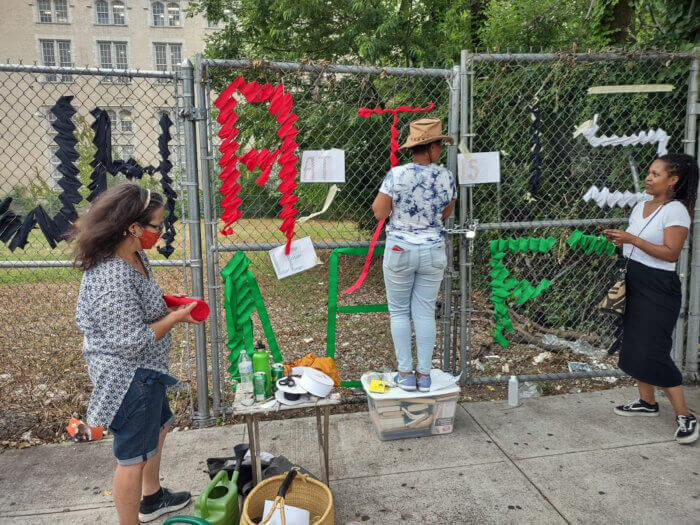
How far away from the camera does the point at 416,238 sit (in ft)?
10.7

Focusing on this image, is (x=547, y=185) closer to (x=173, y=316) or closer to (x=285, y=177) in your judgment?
(x=285, y=177)

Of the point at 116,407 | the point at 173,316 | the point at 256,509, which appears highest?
the point at 173,316

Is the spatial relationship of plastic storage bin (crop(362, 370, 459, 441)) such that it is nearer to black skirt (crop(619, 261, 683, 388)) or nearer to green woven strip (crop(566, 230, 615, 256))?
black skirt (crop(619, 261, 683, 388))

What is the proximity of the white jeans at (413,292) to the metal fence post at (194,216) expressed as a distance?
133 cm

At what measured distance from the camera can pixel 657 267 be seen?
3334 mm

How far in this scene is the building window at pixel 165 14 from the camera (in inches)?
1260

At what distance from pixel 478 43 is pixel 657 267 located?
6546 millimetres

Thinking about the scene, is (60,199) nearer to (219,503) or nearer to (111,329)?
(111,329)

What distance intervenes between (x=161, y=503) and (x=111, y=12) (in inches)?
1450

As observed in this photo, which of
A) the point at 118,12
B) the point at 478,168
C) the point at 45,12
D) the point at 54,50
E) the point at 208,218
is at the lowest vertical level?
the point at 208,218

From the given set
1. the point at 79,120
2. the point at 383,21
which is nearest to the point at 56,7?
the point at 383,21

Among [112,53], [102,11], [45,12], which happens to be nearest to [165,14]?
[102,11]

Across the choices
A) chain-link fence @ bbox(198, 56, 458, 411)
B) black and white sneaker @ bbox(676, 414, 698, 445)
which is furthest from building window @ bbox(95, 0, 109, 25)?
black and white sneaker @ bbox(676, 414, 698, 445)

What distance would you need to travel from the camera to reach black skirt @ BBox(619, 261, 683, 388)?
3346 mm
